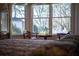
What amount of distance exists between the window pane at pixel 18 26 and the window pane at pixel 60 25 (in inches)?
19.6

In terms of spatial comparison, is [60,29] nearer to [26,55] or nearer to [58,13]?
[58,13]

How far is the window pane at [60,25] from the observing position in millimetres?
2973

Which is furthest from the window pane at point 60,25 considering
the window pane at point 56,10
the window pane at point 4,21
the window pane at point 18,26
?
the window pane at point 4,21

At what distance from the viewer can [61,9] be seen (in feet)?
9.75

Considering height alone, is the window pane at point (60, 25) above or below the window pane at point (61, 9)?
below

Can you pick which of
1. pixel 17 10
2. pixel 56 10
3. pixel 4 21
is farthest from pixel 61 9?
pixel 4 21

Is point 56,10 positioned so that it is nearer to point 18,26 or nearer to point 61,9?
point 61,9

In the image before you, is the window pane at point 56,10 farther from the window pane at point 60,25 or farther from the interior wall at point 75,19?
the interior wall at point 75,19

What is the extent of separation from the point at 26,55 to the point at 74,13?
1.01 meters

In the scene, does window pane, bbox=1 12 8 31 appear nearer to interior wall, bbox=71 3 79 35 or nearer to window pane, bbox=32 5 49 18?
window pane, bbox=32 5 49 18

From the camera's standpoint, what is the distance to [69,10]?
2.94 meters

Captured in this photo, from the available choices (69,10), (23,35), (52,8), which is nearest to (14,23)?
(23,35)

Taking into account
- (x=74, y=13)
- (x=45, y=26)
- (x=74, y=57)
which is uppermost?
(x=74, y=13)

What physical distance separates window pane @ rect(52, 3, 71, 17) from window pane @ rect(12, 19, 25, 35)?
0.53 metres
